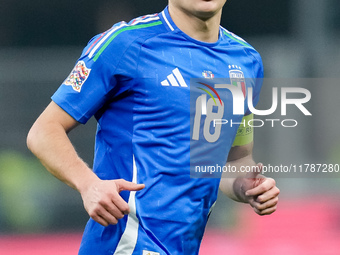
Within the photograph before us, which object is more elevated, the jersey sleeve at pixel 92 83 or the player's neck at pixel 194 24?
the player's neck at pixel 194 24

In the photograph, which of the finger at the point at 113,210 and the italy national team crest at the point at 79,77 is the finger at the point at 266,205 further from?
the italy national team crest at the point at 79,77

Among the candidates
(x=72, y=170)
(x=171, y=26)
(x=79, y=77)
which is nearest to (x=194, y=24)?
(x=171, y=26)

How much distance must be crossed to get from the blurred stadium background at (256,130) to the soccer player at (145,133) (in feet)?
11.5

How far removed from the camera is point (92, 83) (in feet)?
6.84

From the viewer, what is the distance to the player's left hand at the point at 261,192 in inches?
88.4

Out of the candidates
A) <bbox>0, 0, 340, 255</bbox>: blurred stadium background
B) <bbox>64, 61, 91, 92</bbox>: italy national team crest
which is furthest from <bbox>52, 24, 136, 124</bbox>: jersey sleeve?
<bbox>0, 0, 340, 255</bbox>: blurred stadium background

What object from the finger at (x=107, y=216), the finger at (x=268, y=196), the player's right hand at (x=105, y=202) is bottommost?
the finger at (x=268, y=196)

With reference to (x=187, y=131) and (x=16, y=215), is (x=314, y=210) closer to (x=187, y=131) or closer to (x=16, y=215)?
(x=16, y=215)

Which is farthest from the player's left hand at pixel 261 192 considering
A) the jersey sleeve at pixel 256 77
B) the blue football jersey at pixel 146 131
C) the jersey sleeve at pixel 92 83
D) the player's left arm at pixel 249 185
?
the jersey sleeve at pixel 92 83

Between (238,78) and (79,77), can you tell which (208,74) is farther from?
(79,77)

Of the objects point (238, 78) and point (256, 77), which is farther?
point (256, 77)

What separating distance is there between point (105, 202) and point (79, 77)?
45 centimetres

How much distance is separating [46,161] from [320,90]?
5.56 meters

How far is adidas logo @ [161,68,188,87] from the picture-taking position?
2180mm
